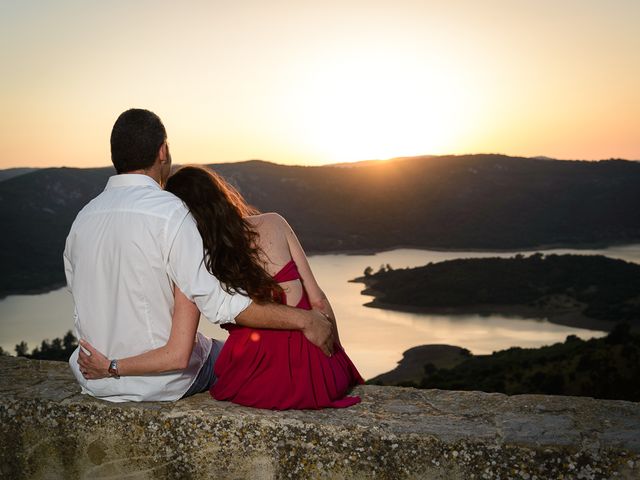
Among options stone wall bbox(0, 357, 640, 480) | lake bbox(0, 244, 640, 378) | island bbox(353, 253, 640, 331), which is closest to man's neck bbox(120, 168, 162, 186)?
stone wall bbox(0, 357, 640, 480)

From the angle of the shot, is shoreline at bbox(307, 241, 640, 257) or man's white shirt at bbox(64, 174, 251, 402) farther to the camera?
shoreline at bbox(307, 241, 640, 257)

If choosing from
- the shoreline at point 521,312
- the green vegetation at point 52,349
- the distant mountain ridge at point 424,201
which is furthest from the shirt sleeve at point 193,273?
the distant mountain ridge at point 424,201

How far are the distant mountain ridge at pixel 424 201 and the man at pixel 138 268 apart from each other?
87179mm

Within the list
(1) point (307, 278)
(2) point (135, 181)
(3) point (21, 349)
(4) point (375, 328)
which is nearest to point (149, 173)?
(2) point (135, 181)

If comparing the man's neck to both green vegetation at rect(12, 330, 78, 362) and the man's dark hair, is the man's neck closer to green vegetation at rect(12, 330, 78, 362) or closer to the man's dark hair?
the man's dark hair

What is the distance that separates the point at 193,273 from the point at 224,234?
0.60 ft

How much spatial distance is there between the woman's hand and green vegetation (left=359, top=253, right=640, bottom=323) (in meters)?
62.5

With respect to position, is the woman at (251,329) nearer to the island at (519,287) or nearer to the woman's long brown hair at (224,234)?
the woman's long brown hair at (224,234)

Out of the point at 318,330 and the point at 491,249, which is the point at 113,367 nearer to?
the point at 318,330

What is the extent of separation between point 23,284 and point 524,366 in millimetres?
63234

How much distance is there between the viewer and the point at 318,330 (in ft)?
6.73

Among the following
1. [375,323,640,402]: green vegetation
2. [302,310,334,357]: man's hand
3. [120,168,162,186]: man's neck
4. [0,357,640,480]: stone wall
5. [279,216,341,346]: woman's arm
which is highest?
[120,168,162,186]: man's neck

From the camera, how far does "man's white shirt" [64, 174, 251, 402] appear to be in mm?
1777

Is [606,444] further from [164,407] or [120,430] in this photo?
[120,430]
